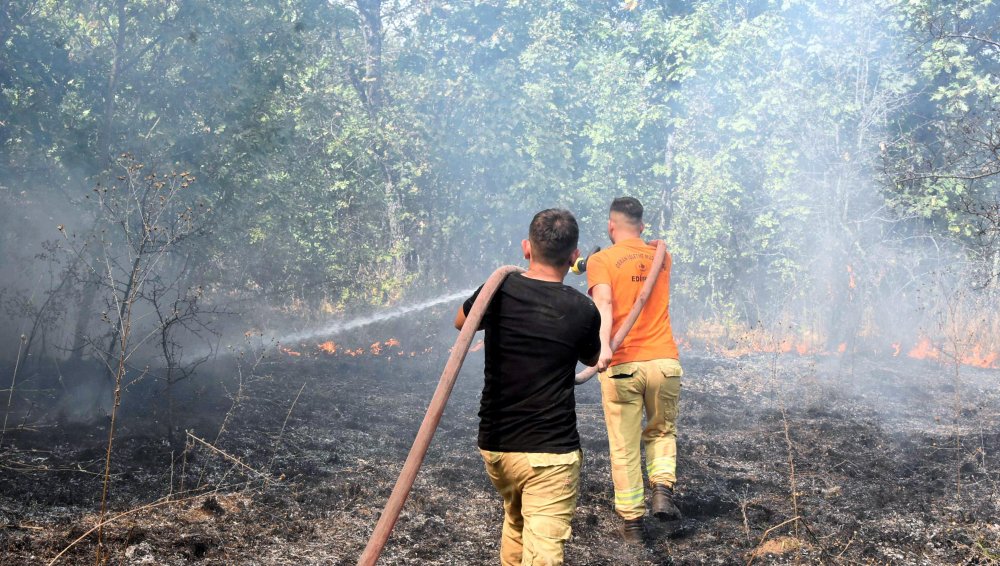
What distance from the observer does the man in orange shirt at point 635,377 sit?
5.25 m

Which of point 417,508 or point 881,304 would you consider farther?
point 881,304

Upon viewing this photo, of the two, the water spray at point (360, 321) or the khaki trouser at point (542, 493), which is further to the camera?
the water spray at point (360, 321)

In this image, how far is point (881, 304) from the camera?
15.7 metres

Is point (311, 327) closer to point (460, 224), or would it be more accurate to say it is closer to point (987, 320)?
→ point (460, 224)

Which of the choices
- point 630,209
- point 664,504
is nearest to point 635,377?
point 664,504

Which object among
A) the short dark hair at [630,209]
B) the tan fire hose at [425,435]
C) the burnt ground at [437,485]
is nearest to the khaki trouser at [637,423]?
the burnt ground at [437,485]

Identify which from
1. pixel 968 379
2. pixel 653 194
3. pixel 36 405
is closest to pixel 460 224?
pixel 653 194

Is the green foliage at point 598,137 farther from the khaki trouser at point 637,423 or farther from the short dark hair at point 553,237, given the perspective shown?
the short dark hair at point 553,237

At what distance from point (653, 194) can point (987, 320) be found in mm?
7623

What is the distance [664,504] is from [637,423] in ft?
1.79

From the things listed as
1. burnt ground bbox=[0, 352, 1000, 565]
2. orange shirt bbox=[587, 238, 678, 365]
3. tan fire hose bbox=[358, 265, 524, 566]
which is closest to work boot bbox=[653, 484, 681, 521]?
burnt ground bbox=[0, 352, 1000, 565]

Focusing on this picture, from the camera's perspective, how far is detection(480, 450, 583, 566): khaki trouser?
346cm

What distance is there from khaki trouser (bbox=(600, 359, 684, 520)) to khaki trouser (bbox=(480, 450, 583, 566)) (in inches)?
69.5

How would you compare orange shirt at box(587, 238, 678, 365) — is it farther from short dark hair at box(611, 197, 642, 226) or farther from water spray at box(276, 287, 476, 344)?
water spray at box(276, 287, 476, 344)
